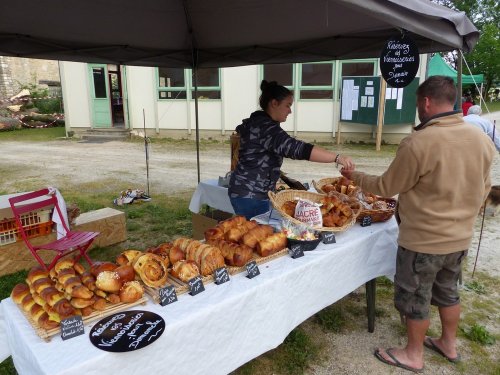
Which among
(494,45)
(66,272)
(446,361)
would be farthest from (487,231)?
(494,45)

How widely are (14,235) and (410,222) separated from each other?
3921mm

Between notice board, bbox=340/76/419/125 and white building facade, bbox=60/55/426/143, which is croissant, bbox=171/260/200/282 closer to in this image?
white building facade, bbox=60/55/426/143

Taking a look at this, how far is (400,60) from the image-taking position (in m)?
2.94

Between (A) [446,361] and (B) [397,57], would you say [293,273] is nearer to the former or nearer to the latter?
(A) [446,361]

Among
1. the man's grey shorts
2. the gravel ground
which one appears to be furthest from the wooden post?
the man's grey shorts

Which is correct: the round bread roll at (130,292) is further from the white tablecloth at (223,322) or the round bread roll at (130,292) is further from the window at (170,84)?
the window at (170,84)

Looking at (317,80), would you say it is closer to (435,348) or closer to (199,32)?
(199,32)

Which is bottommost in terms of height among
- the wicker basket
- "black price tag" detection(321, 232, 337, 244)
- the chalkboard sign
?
the chalkboard sign

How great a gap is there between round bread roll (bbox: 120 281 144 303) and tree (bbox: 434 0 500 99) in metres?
33.4

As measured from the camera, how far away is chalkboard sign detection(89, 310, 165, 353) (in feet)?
4.49

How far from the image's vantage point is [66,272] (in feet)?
5.53

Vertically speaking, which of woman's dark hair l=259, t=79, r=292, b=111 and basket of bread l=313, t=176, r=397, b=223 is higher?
woman's dark hair l=259, t=79, r=292, b=111

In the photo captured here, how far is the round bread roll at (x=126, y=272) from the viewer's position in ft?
5.48

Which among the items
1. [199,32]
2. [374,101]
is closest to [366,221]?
[199,32]
